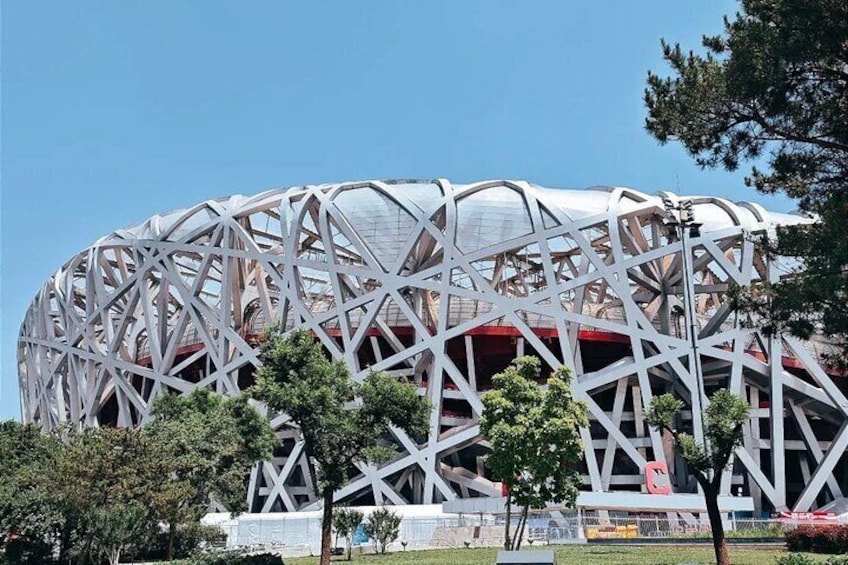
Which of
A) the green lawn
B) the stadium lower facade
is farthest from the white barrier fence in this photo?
the stadium lower facade

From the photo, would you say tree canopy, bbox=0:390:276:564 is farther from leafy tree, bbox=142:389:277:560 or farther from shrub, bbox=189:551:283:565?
shrub, bbox=189:551:283:565

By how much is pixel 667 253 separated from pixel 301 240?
22401 millimetres

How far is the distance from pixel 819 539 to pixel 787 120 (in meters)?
14.2

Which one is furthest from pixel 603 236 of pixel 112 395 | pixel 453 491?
pixel 112 395

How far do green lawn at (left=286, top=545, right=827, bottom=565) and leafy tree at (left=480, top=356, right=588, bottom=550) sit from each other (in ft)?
5.56

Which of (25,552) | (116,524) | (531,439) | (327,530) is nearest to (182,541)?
(116,524)

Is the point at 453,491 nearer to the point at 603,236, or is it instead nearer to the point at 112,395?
the point at 603,236

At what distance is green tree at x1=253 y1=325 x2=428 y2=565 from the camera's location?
65.6 feet

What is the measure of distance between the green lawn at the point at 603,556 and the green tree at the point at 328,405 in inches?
167

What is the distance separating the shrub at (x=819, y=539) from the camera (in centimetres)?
2161

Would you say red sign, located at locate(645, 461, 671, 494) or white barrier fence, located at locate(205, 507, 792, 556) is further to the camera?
red sign, located at locate(645, 461, 671, 494)

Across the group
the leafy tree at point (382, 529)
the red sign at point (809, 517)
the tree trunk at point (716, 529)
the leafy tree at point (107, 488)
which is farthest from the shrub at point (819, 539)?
the leafy tree at point (107, 488)

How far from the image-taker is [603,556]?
22.4 metres

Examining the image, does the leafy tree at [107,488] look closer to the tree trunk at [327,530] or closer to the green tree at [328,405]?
the green tree at [328,405]
